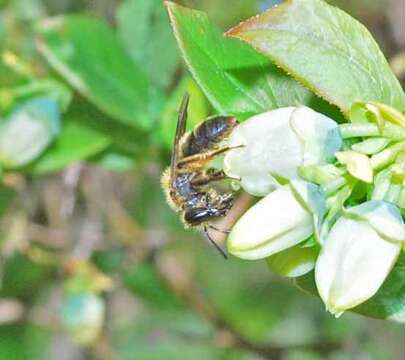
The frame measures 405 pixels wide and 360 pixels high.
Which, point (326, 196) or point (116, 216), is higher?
point (326, 196)

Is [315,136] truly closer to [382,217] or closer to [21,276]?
[382,217]

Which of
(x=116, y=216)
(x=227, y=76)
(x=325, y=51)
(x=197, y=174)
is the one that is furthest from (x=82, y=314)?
(x=325, y=51)

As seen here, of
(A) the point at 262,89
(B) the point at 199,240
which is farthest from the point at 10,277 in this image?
(A) the point at 262,89

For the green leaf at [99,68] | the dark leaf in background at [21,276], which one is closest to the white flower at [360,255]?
the green leaf at [99,68]

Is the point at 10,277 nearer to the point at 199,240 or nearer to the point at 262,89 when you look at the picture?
the point at 199,240

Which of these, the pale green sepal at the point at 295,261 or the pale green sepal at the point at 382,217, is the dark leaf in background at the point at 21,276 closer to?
the pale green sepal at the point at 295,261

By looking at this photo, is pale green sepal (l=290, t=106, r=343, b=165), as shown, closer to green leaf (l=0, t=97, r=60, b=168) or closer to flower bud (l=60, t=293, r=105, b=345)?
green leaf (l=0, t=97, r=60, b=168)
